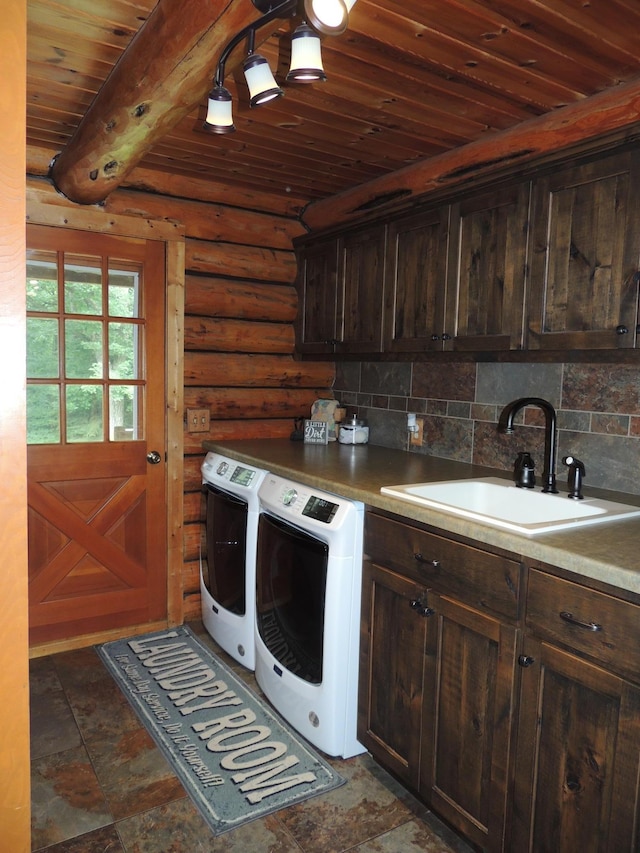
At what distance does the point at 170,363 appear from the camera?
10.7 ft

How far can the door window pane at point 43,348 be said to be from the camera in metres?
2.95

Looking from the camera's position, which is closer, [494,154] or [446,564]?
[446,564]

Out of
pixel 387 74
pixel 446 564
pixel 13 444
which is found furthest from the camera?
pixel 387 74

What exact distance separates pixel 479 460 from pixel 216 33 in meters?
1.94

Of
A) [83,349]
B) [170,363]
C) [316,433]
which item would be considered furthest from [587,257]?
[83,349]

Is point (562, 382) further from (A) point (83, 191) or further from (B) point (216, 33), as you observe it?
(A) point (83, 191)

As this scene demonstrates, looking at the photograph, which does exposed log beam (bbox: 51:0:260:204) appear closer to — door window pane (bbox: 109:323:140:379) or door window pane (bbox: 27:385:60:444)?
door window pane (bbox: 109:323:140:379)

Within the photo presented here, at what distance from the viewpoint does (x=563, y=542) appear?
1.54m

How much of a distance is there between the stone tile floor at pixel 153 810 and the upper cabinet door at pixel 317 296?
205 centimetres

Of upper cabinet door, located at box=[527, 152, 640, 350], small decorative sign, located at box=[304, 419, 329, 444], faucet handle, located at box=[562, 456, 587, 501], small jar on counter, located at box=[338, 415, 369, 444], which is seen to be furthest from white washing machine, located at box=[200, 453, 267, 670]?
upper cabinet door, located at box=[527, 152, 640, 350]

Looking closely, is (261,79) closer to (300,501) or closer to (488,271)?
(488,271)

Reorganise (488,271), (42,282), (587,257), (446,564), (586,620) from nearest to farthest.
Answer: (586,620) < (446,564) < (587,257) < (488,271) < (42,282)

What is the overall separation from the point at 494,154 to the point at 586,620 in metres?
1.85

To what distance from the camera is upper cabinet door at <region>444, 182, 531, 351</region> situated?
218cm
